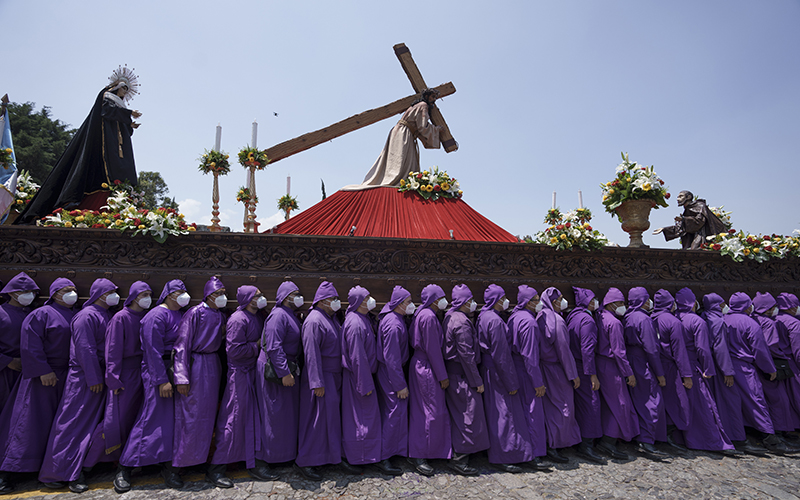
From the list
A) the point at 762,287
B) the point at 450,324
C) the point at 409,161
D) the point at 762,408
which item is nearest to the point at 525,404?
the point at 450,324

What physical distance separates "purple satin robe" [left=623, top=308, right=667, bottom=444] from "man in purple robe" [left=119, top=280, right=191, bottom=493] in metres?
5.42

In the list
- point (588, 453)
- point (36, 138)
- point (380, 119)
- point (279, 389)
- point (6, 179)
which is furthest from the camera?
point (36, 138)

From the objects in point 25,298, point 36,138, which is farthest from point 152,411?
point 36,138

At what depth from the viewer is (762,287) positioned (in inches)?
242

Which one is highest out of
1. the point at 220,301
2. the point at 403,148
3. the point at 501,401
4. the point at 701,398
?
the point at 403,148

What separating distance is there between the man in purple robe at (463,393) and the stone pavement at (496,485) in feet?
0.93

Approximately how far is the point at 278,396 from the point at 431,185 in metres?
3.92

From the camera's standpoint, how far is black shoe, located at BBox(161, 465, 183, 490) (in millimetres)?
3641

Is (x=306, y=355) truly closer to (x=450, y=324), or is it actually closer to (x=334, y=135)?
(x=450, y=324)

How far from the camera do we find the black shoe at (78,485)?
3.56 meters

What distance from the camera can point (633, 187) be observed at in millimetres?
6059

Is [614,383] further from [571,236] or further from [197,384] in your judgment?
[197,384]

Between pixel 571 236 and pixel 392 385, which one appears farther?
pixel 571 236

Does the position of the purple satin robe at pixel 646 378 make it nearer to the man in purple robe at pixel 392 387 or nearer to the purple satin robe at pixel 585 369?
the purple satin robe at pixel 585 369
